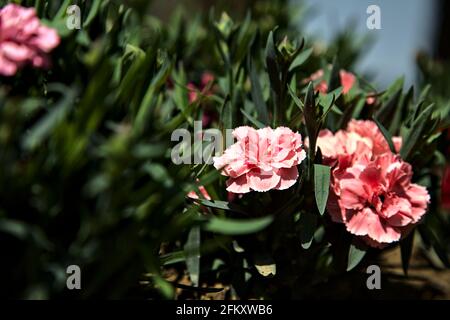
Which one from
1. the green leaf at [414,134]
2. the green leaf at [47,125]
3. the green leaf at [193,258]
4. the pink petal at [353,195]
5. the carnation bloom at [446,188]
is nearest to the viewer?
the green leaf at [47,125]

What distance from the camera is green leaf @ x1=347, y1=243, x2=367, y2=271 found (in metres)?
1.21

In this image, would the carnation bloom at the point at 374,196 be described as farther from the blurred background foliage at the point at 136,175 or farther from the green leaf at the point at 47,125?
the green leaf at the point at 47,125

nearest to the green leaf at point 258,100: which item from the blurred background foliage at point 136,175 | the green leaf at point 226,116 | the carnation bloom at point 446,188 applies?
the blurred background foliage at point 136,175

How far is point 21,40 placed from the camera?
3.00ft

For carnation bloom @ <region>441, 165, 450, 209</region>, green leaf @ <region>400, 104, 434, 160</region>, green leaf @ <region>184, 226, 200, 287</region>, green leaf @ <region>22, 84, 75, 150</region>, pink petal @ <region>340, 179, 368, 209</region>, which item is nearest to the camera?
green leaf @ <region>22, 84, 75, 150</region>

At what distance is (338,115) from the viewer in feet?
4.63

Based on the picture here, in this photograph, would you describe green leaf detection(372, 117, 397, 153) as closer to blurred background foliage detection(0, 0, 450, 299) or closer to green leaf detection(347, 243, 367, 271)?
blurred background foliage detection(0, 0, 450, 299)

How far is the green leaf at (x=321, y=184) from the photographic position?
1.10 metres

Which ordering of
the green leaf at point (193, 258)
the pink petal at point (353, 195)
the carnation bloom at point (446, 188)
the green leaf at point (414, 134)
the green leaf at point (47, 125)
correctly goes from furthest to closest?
1. the carnation bloom at point (446, 188)
2. the green leaf at point (414, 134)
3. the pink petal at point (353, 195)
4. the green leaf at point (193, 258)
5. the green leaf at point (47, 125)

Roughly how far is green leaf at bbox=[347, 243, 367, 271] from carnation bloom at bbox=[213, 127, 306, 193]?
225 millimetres

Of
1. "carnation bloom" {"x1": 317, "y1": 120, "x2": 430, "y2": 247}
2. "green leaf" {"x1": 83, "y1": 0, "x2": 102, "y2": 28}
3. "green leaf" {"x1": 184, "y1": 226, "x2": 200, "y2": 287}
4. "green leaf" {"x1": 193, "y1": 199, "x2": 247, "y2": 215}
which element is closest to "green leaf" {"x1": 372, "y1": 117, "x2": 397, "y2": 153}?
"carnation bloom" {"x1": 317, "y1": 120, "x2": 430, "y2": 247}

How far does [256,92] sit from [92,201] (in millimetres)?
602

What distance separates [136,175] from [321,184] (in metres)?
0.41

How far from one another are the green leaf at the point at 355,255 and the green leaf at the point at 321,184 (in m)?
0.16
